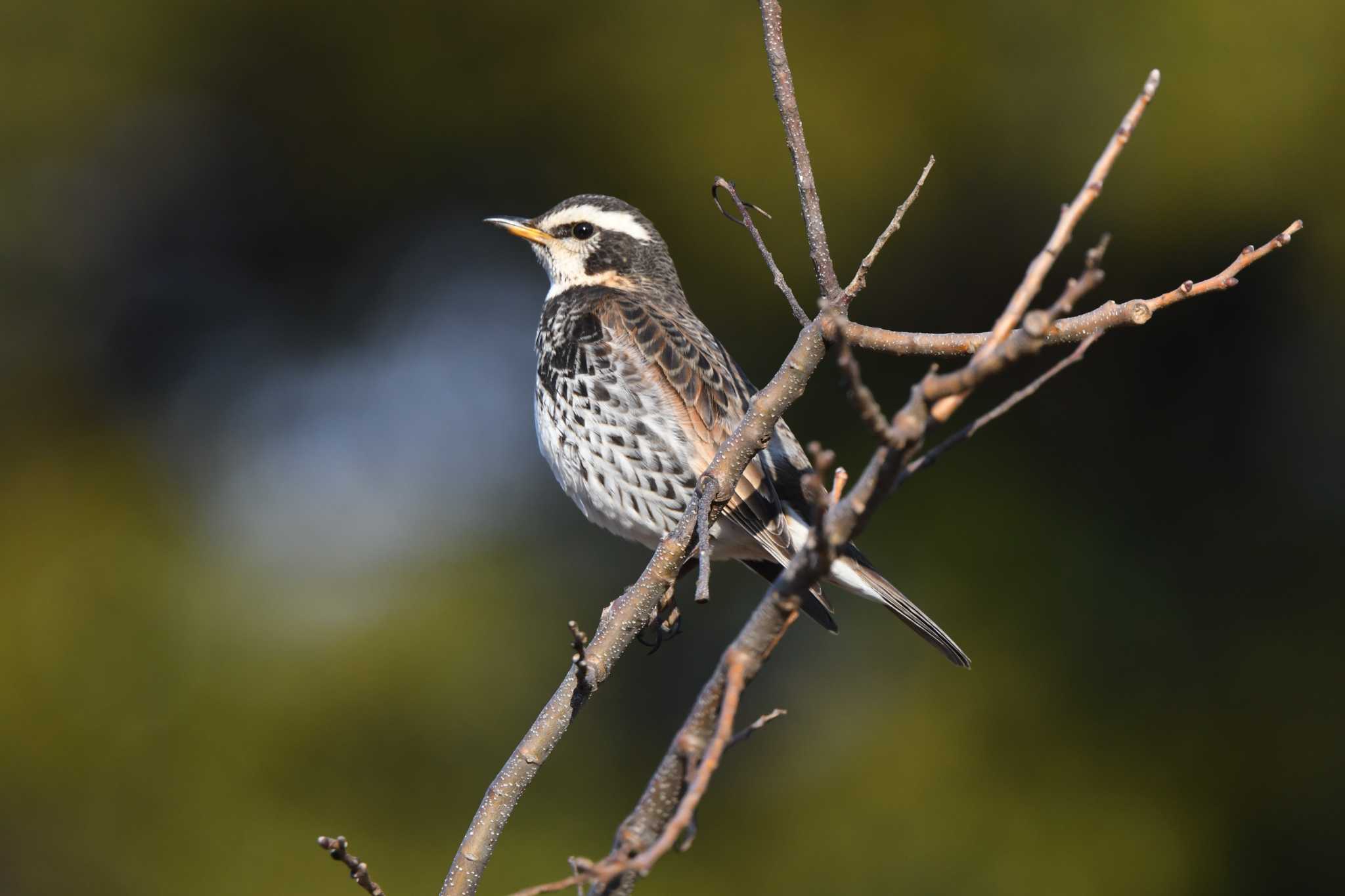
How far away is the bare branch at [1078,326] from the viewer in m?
2.01

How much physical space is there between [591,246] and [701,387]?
87cm

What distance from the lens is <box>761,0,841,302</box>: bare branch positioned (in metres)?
2.16

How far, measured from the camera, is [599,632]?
243 cm

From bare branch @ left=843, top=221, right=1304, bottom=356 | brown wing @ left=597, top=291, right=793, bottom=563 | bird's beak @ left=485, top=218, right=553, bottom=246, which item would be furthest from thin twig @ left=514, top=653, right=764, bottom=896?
bird's beak @ left=485, top=218, right=553, bottom=246

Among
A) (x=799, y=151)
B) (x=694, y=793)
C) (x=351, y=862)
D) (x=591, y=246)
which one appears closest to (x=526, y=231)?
(x=591, y=246)

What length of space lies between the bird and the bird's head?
12.7 inches

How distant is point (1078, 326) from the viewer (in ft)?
7.02

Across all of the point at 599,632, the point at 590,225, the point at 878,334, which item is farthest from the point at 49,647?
the point at 878,334

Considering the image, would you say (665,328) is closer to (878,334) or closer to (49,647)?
(878,334)

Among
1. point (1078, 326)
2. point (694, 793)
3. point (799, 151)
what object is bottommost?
point (694, 793)

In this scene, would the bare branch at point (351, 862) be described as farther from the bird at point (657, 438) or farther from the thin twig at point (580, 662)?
the bird at point (657, 438)

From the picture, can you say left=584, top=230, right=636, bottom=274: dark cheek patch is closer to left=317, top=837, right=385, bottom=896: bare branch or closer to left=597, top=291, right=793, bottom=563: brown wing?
left=597, top=291, right=793, bottom=563: brown wing

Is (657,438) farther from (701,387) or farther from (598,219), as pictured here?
(598,219)

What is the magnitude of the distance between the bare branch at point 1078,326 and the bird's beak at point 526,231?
2.33 meters
